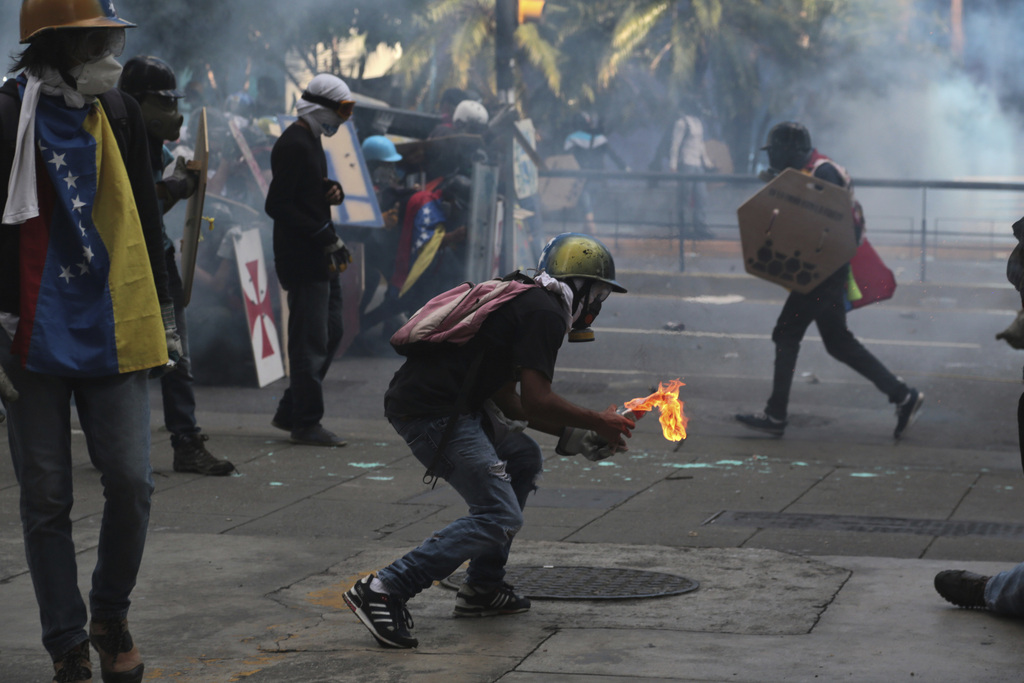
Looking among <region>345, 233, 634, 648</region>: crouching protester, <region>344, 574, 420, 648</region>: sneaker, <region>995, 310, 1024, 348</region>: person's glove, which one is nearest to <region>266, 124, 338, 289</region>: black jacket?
<region>345, 233, 634, 648</region>: crouching protester

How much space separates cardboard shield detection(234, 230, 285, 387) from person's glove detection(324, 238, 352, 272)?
77.8 inches

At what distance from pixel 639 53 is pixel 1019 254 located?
27.0 meters

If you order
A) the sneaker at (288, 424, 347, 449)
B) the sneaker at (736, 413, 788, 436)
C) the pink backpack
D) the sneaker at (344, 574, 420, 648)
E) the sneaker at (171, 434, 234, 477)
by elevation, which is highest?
the pink backpack

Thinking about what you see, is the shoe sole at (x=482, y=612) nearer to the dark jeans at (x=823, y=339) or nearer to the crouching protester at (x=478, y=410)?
the crouching protester at (x=478, y=410)

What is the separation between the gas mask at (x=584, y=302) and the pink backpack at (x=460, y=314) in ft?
0.45

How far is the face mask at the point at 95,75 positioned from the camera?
3387mm

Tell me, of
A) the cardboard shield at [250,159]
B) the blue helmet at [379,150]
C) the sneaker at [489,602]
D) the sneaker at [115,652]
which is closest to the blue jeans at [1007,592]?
the sneaker at [489,602]

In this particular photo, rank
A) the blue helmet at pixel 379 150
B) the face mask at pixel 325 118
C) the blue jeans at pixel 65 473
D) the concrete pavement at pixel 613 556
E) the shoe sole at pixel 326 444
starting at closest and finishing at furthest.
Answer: the blue jeans at pixel 65 473 < the concrete pavement at pixel 613 556 < the face mask at pixel 325 118 < the shoe sole at pixel 326 444 < the blue helmet at pixel 379 150

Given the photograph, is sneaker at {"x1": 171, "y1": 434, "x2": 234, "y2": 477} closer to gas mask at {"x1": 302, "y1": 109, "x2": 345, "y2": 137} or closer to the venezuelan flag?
gas mask at {"x1": 302, "y1": 109, "x2": 345, "y2": 137}

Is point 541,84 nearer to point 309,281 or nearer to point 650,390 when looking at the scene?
point 650,390

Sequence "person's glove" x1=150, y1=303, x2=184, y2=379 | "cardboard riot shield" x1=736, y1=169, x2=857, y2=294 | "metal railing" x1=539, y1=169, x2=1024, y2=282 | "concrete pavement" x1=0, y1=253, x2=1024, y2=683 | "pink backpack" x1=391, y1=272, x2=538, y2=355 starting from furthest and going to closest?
"metal railing" x1=539, y1=169, x2=1024, y2=282 < "cardboard riot shield" x1=736, y1=169, x2=857, y2=294 < "pink backpack" x1=391, y1=272, x2=538, y2=355 < "concrete pavement" x1=0, y1=253, x2=1024, y2=683 < "person's glove" x1=150, y1=303, x2=184, y2=379

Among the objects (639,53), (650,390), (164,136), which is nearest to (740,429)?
(650,390)

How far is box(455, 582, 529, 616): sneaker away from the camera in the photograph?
420 centimetres

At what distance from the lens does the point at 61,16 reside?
335cm
